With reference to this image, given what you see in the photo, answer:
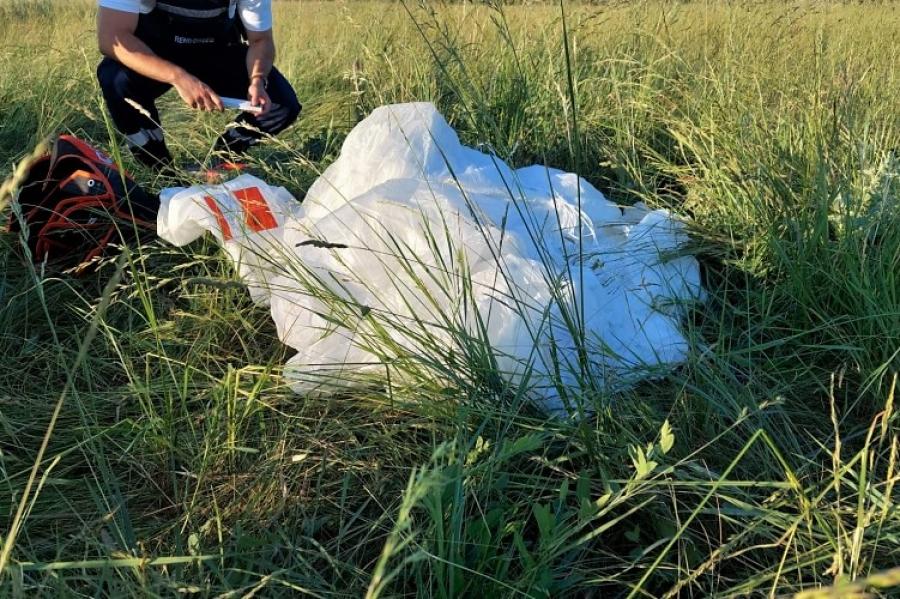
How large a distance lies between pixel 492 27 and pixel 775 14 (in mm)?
1562

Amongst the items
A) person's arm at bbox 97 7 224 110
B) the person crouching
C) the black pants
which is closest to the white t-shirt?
the person crouching

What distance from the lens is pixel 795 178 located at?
1625mm

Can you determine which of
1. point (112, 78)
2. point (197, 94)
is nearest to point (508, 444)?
point (197, 94)

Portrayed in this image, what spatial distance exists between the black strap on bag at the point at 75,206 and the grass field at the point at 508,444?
3.7 inches

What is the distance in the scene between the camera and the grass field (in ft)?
2.67

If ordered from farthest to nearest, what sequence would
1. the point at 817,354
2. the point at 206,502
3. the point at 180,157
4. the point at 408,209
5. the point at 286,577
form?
the point at 180,157, the point at 408,209, the point at 817,354, the point at 206,502, the point at 286,577

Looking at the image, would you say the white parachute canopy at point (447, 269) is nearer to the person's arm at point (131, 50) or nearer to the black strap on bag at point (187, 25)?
the person's arm at point (131, 50)

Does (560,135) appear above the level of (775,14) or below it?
below

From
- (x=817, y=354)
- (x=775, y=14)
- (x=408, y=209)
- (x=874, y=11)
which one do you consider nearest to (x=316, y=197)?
(x=408, y=209)

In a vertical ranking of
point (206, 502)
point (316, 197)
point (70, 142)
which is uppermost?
point (70, 142)

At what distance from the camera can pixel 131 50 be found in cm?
224

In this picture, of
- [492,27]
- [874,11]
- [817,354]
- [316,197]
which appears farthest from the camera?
[874,11]

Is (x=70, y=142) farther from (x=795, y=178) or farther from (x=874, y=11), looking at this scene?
(x=874, y=11)

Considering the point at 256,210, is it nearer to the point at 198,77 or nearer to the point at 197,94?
the point at 197,94
